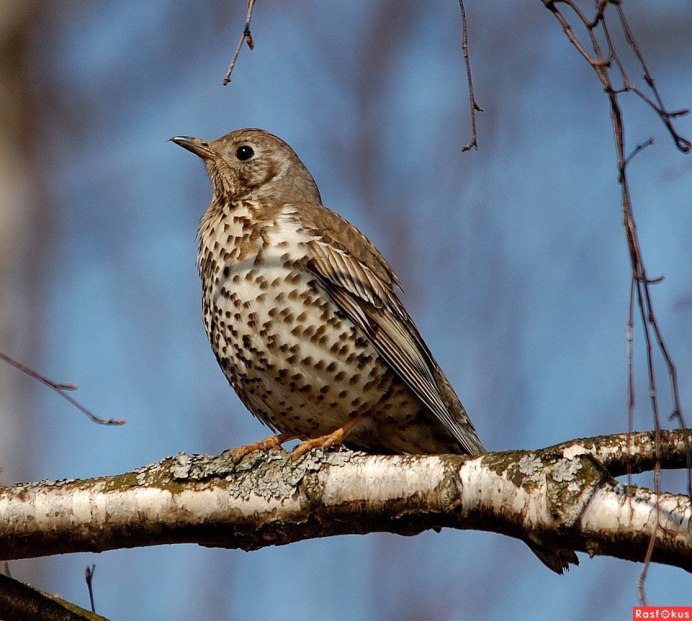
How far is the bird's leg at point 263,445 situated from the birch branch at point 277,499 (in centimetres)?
6

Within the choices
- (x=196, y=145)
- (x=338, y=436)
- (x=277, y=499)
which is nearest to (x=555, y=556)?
(x=277, y=499)

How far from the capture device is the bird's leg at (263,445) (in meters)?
3.91

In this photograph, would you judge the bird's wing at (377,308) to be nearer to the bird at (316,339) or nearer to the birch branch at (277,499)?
the bird at (316,339)

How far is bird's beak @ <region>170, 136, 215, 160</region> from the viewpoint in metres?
6.35

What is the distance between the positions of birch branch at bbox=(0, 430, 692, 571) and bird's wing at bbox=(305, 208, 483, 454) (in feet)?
4.52

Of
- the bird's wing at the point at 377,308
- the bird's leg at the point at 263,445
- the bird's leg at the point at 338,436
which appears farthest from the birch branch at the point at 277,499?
the bird's wing at the point at 377,308

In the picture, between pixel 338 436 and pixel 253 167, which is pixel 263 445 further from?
pixel 253 167

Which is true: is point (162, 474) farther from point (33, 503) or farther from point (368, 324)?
point (368, 324)

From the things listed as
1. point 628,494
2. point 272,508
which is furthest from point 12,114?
point 628,494

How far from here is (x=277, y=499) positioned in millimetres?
3641

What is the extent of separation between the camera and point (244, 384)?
520cm

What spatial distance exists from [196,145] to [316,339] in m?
1.99

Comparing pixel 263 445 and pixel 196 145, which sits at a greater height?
pixel 196 145

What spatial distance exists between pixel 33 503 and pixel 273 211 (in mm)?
2386
